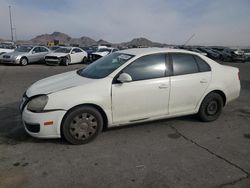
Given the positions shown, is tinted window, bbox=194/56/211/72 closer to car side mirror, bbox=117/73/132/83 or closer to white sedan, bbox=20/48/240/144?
white sedan, bbox=20/48/240/144

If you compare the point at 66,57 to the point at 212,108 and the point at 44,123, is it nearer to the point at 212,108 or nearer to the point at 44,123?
the point at 212,108

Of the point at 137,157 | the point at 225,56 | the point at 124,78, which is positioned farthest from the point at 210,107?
the point at 225,56

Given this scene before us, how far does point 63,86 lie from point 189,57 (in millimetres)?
2484

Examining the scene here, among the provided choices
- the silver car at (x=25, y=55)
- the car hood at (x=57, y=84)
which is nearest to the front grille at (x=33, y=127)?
the car hood at (x=57, y=84)

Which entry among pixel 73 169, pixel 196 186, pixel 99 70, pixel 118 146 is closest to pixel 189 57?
pixel 99 70

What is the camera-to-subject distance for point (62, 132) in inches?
150

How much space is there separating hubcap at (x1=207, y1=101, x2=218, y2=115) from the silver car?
553 inches

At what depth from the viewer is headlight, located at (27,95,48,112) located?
3.65 meters

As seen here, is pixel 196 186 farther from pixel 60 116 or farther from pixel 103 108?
pixel 60 116

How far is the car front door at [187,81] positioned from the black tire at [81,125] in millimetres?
1430

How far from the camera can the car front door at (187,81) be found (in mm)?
4488

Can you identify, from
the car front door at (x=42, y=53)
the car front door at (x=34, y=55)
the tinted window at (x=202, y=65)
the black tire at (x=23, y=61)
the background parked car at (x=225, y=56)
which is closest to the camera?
the tinted window at (x=202, y=65)

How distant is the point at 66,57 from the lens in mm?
17797

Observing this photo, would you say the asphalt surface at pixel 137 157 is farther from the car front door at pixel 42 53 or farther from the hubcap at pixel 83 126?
the car front door at pixel 42 53
